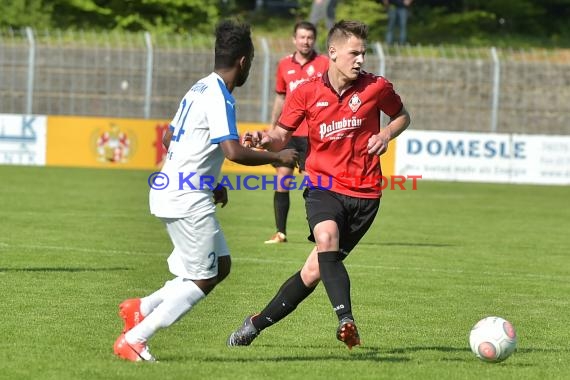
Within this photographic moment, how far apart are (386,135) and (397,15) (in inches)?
1337

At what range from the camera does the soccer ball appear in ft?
23.9

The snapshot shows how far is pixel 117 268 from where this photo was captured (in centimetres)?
1178

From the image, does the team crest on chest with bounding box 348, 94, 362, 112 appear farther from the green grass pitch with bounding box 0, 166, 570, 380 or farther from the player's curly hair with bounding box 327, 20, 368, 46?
the green grass pitch with bounding box 0, 166, 570, 380

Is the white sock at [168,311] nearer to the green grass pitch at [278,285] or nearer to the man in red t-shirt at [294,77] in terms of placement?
the green grass pitch at [278,285]

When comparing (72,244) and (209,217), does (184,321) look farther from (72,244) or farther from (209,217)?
(72,244)

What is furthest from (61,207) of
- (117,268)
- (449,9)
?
(449,9)

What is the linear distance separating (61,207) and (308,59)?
607 centimetres

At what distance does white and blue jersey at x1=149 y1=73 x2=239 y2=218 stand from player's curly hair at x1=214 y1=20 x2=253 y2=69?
12 centimetres

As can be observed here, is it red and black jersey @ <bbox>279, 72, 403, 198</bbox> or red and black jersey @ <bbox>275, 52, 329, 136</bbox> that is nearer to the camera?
red and black jersey @ <bbox>279, 72, 403, 198</bbox>

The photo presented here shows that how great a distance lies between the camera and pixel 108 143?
28.7m

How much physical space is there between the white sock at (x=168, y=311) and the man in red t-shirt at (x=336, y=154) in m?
0.87

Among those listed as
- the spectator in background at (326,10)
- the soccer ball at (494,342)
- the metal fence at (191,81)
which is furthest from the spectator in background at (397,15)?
the soccer ball at (494,342)

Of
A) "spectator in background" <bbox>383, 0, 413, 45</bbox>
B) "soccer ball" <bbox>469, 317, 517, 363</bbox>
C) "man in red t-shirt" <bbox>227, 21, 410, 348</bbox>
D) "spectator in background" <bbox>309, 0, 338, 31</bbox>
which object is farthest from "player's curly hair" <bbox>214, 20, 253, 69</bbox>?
"spectator in background" <bbox>383, 0, 413, 45</bbox>

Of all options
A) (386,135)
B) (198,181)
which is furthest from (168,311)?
(386,135)
